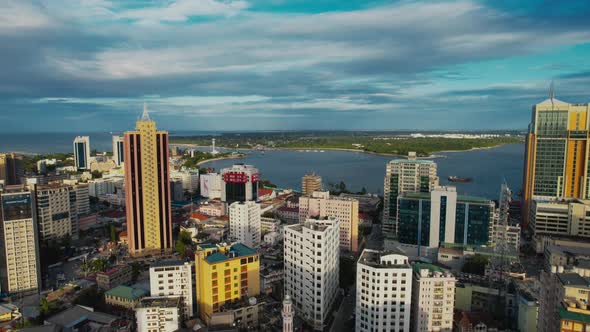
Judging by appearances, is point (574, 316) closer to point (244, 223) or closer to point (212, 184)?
Answer: point (244, 223)

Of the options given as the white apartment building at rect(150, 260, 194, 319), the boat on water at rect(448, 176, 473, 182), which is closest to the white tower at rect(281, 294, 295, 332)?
the white apartment building at rect(150, 260, 194, 319)

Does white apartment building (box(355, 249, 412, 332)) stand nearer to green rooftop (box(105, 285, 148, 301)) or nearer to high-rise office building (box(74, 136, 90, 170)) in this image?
green rooftop (box(105, 285, 148, 301))

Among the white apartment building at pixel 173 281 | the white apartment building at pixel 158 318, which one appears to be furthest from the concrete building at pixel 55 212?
the white apartment building at pixel 158 318

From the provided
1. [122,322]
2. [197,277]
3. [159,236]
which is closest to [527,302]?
[197,277]

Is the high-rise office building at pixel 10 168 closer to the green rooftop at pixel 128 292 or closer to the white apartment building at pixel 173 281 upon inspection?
the green rooftop at pixel 128 292

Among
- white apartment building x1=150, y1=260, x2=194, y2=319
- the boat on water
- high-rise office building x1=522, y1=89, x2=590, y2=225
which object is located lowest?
the boat on water

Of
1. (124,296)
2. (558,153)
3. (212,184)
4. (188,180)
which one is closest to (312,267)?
(124,296)
